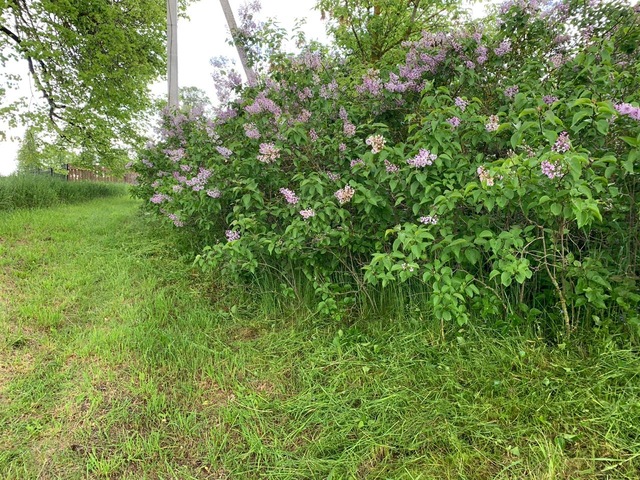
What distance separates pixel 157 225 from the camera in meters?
4.93

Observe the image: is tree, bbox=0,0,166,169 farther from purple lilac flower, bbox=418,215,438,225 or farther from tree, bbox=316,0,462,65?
purple lilac flower, bbox=418,215,438,225

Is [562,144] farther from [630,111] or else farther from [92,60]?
[92,60]

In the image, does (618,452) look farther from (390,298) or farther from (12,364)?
(12,364)

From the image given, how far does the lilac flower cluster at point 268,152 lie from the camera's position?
2.10m

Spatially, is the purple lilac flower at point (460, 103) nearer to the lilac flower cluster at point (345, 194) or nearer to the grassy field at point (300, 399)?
the lilac flower cluster at point (345, 194)

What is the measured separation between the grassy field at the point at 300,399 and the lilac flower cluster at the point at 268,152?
3.47 ft

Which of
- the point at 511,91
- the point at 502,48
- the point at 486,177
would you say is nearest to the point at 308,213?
the point at 486,177

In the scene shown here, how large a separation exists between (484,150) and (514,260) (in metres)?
0.86

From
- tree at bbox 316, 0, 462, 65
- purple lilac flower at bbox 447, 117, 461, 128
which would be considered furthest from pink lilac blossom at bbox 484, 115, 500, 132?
tree at bbox 316, 0, 462, 65

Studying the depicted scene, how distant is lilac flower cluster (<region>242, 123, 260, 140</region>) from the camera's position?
228 cm

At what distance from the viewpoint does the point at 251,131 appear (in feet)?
7.49

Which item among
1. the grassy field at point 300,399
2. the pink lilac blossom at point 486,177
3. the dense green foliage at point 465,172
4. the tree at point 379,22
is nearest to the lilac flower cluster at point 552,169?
the dense green foliage at point 465,172

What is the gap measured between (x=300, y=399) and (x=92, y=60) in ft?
26.7

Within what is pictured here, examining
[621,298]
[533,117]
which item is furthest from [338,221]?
[621,298]
